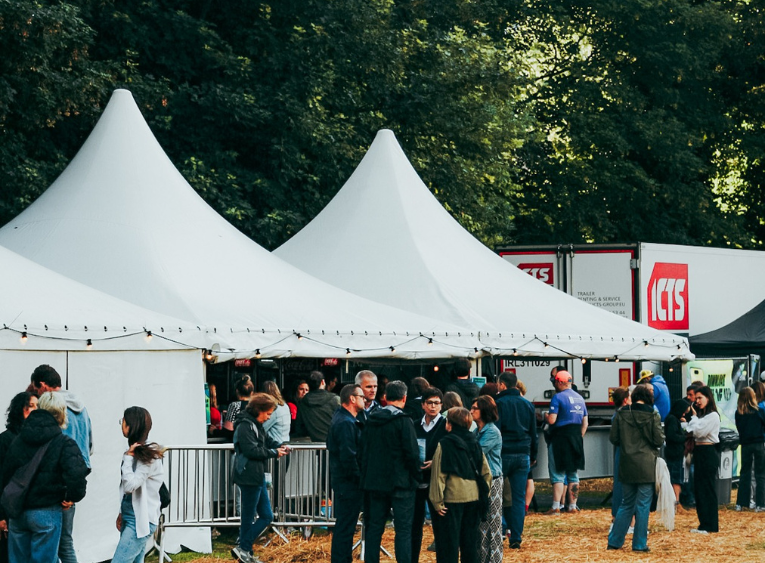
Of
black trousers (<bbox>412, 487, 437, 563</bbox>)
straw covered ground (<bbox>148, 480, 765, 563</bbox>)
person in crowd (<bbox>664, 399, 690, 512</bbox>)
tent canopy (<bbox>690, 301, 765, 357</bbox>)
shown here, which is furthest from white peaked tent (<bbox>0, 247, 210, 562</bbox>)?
tent canopy (<bbox>690, 301, 765, 357</bbox>)

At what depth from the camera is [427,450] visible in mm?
10195

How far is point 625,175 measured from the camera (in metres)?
33.5

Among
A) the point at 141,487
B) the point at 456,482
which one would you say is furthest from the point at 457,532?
the point at 141,487

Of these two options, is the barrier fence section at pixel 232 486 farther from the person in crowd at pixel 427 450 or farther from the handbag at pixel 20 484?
the handbag at pixel 20 484

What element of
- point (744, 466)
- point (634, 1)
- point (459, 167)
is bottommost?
point (744, 466)

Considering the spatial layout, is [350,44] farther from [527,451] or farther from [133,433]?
[133,433]

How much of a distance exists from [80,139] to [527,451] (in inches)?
555

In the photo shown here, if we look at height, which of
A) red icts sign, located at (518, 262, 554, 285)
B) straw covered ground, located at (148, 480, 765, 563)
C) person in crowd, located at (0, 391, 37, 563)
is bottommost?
straw covered ground, located at (148, 480, 765, 563)

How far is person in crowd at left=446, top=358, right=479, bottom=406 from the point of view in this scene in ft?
44.4

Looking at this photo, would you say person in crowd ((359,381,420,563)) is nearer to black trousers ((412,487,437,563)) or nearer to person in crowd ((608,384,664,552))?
black trousers ((412,487,437,563))

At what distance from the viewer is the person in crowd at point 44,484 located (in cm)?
805

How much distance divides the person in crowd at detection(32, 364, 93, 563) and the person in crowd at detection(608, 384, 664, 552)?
209 inches

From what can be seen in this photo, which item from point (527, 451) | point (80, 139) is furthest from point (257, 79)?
point (527, 451)

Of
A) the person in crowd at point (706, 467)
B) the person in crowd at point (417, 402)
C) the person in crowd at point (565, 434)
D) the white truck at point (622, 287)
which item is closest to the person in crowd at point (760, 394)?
the white truck at point (622, 287)
